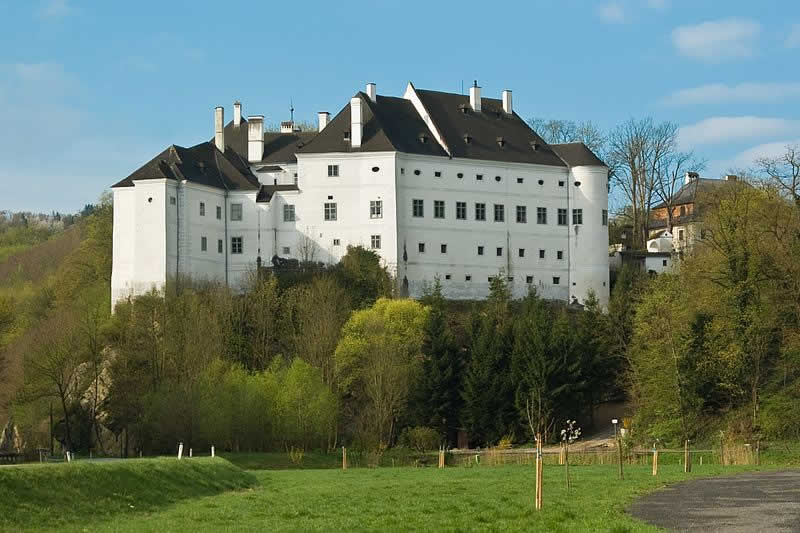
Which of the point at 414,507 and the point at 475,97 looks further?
the point at 475,97

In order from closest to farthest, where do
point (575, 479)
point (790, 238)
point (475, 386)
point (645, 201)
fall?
point (575, 479) < point (790, 238) < point (475, 386) < point (645, 201)

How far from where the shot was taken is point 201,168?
72.6 meters

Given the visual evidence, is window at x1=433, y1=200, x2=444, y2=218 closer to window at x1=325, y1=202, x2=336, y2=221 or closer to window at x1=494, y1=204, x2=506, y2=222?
window at x1=494, y1=204, x2=506, y2=222

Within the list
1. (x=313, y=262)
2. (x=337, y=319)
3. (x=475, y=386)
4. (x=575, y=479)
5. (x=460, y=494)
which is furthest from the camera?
(x=313, y=262)

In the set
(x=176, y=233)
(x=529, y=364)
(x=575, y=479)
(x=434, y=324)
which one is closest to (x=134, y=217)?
(x=176, y=233)

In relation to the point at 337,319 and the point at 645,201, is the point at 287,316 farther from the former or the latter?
the point at 645,201

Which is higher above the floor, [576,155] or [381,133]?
[381,133]

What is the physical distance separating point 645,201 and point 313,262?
1149 inches

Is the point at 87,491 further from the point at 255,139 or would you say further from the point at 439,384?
the point at 255,139

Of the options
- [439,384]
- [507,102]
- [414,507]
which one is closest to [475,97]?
[507,102]

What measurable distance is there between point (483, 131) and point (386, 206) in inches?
370

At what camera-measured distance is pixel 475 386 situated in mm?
59906

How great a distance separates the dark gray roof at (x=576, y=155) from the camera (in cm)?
7719

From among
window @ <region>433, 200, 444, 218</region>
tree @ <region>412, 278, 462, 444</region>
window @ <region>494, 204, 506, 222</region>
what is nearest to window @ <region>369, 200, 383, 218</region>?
Answer: window @ <region>433, 200, 444, 218</region>
